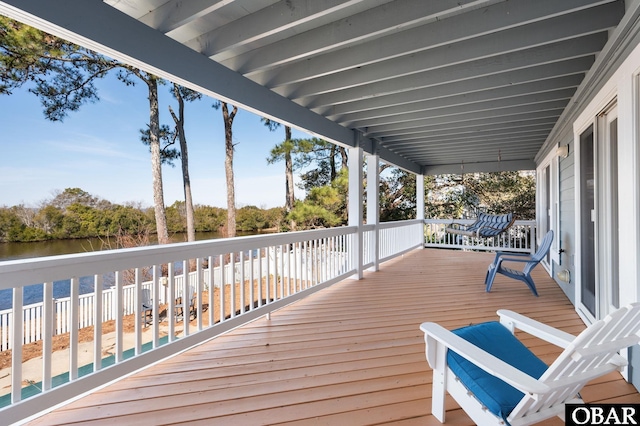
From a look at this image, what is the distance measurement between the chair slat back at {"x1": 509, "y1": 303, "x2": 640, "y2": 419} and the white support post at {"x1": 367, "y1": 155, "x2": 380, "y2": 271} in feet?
15.0

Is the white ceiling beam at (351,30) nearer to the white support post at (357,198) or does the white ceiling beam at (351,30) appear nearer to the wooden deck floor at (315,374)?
the wooden deck floor at (315,374)

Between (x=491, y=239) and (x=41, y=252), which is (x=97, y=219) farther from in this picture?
(x=491, y=239)

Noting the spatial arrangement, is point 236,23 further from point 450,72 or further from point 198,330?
point 198,330

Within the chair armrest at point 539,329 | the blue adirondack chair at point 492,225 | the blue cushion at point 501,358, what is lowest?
the blue cushion at point 501,358

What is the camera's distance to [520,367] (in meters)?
1.57

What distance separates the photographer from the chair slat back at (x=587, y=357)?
1.17 meters

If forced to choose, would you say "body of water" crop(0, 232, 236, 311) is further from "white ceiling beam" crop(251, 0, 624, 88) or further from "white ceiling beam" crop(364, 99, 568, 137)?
"white ceiling beam" crop(364, 99, 568, 137)

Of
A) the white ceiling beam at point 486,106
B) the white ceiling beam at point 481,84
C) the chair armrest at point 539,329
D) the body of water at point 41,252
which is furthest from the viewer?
the body of water at point 41,252

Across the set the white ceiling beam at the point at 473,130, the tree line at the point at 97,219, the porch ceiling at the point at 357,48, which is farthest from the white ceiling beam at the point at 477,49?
the tree line at the point at 97,219

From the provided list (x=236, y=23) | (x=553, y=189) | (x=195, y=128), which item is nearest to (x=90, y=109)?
(x=195, y=128)

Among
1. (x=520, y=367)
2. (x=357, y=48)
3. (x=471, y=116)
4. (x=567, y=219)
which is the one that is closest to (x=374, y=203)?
(x=471, y=116)

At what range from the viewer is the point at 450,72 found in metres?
3.13

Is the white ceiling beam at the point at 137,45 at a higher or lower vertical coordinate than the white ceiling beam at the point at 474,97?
lower

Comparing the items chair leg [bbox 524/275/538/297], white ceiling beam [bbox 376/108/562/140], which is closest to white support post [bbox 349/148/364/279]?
white ceiling beam [bbox 376/108/562/140]
